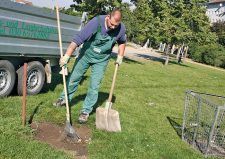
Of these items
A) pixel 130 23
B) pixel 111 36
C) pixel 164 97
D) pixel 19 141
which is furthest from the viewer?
pixel 130 23

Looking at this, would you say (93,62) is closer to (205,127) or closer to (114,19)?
(114,19)

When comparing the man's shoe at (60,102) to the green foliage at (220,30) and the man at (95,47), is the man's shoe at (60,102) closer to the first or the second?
the man at (95,47)

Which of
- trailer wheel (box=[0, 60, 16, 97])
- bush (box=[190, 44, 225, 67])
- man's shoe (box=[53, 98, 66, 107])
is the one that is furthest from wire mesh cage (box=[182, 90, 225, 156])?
bush (box=[190, 44, 225, 67])

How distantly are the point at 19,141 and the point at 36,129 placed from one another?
0.73 metres

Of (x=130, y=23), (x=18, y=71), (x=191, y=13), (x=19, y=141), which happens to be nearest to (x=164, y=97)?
(x=18, y=71)

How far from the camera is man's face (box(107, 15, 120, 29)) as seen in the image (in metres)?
6.46

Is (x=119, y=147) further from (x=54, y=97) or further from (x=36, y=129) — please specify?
(x=54, y=97)

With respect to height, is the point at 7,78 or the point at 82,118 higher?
the point at 7,78

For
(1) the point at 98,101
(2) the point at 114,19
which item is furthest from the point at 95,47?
(1) the point at 98,101

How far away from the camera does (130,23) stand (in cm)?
6166

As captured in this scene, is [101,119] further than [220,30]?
No

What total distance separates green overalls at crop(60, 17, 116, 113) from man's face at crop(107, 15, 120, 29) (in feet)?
1.06

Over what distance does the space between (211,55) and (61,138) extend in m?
35.1

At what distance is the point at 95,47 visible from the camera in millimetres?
7055
